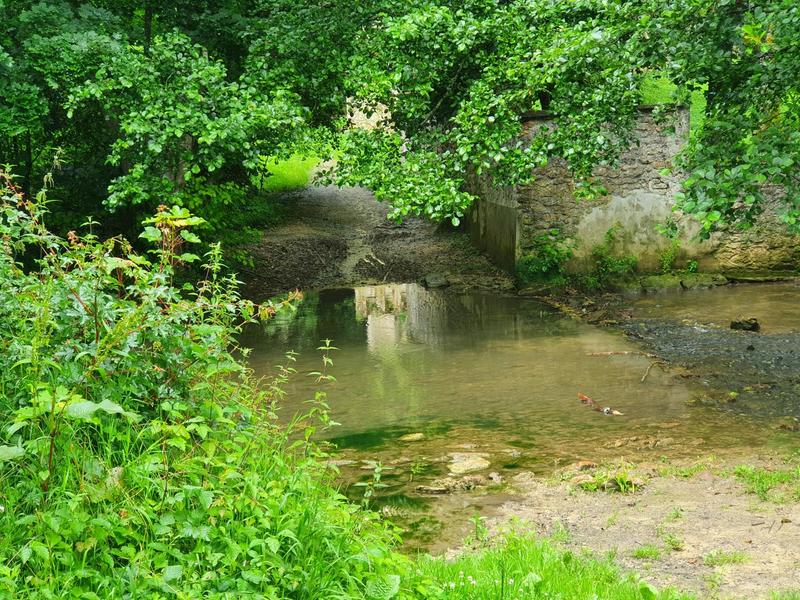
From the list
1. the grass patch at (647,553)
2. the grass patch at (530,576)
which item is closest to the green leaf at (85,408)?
the grass patch at (530,576)

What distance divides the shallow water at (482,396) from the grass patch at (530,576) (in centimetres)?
106

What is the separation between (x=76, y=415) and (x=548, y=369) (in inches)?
288

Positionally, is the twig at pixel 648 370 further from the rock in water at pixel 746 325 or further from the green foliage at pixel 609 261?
the green foliage at pixel 609 261

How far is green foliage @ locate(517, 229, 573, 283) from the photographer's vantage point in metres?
15.0

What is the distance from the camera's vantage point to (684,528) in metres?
5.12

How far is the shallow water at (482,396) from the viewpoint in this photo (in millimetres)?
6977

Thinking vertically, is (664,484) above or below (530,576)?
below

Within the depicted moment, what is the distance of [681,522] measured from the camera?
5.23 m

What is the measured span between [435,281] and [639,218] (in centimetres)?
396

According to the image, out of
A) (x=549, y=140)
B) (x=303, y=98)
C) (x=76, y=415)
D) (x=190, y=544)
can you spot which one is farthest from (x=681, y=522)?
(x=303, y=98)

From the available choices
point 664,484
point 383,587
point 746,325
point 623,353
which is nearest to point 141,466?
point 383,587

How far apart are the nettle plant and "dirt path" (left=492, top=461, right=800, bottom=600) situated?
1568 mm

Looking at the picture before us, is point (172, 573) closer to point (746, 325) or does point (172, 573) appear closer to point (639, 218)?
point (746, 325)

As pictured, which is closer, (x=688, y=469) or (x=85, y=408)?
(x=85, y=408)
